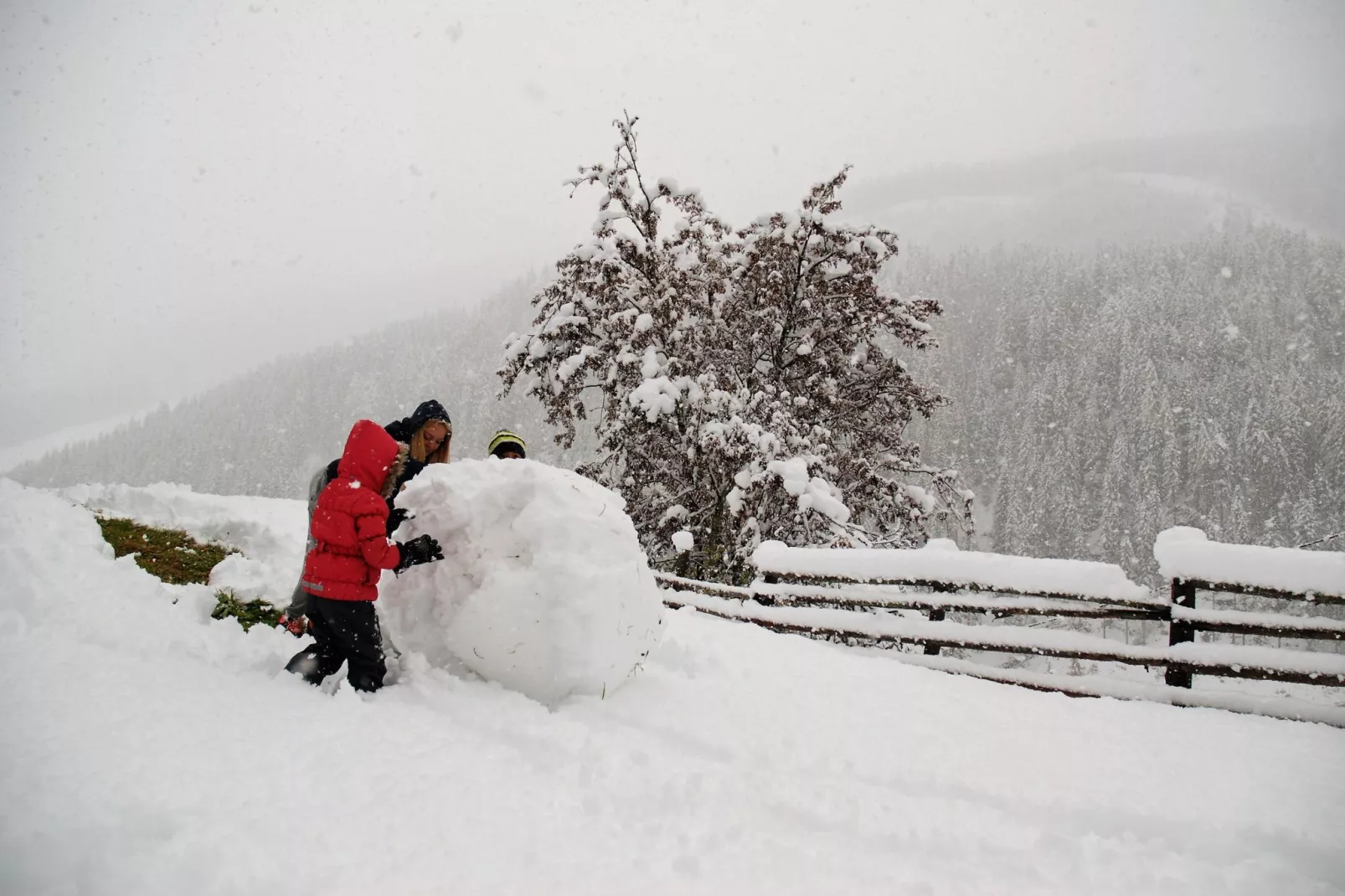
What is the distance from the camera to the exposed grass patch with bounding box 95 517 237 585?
656cm

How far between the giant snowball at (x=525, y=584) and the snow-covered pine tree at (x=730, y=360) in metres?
5.45

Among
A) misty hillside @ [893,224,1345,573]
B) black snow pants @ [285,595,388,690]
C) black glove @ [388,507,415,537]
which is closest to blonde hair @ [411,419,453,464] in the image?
black glove @ [388,507,415,537]

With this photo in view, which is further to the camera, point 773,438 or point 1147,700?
point 773,438

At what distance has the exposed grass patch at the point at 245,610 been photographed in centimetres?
535

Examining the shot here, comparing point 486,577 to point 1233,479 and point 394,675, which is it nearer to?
point 394,675

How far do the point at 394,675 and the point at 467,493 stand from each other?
1266 millimetres

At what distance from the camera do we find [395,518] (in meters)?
4.53

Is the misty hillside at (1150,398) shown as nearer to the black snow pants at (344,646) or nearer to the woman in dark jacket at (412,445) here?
the woman in dark jacket at (412,445)

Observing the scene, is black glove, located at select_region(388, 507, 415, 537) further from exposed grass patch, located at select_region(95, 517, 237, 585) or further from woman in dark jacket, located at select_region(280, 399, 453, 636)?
exposed grass patch, located at select_region(95, 517, 237, 585)

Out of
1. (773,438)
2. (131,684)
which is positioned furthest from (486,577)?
(773,438)

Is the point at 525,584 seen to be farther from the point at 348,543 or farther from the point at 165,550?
the point at 165,550

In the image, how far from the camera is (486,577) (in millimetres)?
3982

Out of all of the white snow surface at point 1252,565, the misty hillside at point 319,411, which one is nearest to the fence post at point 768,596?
the white snow surface at point 1252,565

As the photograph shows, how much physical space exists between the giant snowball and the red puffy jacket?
1.50 feet
